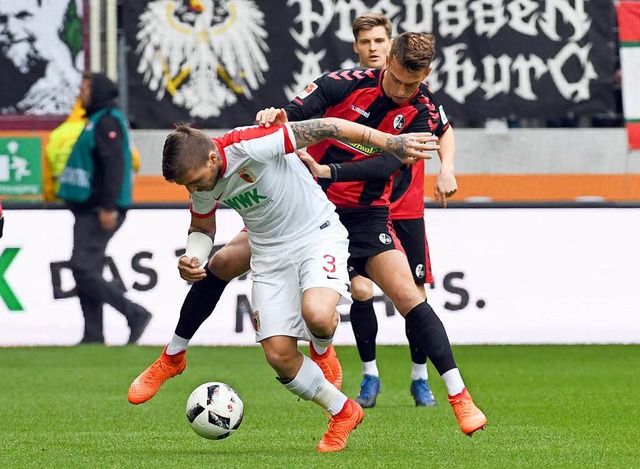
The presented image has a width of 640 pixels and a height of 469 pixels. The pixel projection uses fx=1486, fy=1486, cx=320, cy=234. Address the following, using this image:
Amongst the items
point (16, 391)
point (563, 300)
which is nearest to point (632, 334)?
point (563, 300)

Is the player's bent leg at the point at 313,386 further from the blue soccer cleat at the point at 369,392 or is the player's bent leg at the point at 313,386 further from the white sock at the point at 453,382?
the blue soccer cleat at the point at 369,392

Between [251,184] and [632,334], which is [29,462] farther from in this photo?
[632,334]

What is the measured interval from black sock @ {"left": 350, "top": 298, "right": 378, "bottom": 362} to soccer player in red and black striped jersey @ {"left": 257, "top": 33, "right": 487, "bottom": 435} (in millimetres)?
1103

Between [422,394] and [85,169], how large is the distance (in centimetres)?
443

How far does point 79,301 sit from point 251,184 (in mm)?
5504

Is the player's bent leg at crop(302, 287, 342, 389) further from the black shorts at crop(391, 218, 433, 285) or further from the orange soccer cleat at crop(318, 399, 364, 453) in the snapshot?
the black shorts at crop(391, 218, 433, 285)

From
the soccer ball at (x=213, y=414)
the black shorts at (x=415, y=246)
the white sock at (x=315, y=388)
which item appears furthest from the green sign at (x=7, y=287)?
the white sock at (x=315, y=388)

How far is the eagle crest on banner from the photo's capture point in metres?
15.4

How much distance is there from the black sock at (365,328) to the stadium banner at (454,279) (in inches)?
117


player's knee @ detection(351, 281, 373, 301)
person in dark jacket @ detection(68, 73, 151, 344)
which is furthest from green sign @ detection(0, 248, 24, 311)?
player's knee @ detection(351, 281, 373, 301)

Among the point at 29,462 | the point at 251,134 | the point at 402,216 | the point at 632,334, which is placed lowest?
the point at 632,334

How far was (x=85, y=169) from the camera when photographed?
39.1 feet

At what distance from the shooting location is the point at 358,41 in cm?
872

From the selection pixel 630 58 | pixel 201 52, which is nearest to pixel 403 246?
pixel 201 52
